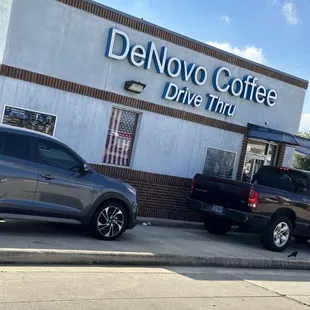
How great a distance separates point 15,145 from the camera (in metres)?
8.08

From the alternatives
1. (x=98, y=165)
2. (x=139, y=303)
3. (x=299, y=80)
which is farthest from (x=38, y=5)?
(x=299, y=80)

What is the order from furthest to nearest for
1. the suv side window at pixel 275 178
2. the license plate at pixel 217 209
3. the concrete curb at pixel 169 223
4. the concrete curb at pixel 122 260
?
the concrete curb at pixel 169 223 → the suv side window at pixel 275 178 → the license plate at pixel 217 209 → the concrete curb at pixel 122 260

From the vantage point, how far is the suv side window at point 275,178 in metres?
11.8

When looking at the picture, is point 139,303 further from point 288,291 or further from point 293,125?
point 293,125

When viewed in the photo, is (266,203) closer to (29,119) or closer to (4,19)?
(29,119)

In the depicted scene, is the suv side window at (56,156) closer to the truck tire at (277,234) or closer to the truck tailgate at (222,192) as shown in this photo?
the truck tailgate at (222,192)

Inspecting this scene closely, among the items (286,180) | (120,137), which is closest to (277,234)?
(286,180)

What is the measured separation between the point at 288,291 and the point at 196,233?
471 centimetres

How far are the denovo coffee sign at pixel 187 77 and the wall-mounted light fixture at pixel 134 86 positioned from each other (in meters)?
0.49

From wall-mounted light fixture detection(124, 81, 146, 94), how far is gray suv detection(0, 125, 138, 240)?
3.59 metres

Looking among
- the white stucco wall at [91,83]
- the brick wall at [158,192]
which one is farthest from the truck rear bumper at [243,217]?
the white stucco wall at [91,83]

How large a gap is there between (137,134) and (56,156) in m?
4.29

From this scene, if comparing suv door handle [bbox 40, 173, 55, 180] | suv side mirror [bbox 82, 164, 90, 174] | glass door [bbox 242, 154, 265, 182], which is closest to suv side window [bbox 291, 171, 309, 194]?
glass door [bbox 242, 154, 265, 182]

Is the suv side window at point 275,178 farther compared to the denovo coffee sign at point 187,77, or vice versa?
the denovo coffee sign at point 187,77
